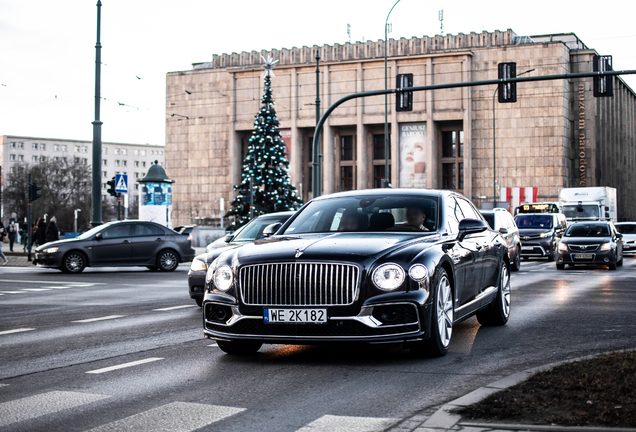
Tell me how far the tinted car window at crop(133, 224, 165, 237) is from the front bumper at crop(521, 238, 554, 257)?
48.7ft

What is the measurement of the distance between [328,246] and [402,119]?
7280 cm

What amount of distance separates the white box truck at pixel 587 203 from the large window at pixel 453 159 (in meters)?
37.7

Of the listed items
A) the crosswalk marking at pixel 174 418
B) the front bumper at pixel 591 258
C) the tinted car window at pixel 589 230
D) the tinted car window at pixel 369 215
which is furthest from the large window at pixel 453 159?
the crosswalk marking at pixel 174 418

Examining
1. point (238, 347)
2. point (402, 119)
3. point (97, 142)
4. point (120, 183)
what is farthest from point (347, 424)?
point (402, 119)

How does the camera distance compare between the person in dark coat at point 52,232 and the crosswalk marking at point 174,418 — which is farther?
the person in dark coat at point 52,232

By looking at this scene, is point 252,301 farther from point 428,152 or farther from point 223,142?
point 223,142

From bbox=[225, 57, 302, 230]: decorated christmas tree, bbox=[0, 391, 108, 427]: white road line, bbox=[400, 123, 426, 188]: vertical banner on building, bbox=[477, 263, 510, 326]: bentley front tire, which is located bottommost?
bbox=[0, 391, 108, 427]: white road line

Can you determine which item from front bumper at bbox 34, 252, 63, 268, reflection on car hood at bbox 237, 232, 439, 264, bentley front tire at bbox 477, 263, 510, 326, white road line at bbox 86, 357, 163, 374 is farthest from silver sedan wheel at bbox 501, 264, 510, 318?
front bumper at bbox 34, 252, 63, 268

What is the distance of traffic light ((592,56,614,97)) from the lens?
24.1 metres

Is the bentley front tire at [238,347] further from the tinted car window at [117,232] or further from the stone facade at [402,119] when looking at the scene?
the stone facade at [402,119]

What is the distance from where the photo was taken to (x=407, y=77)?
26.2 m

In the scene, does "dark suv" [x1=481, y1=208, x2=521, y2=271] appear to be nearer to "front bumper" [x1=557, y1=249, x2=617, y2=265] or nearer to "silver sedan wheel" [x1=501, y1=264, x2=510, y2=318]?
"front bumper" [x1=557, y1=249, x2=617, y2=265]

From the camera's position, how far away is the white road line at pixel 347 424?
494cm

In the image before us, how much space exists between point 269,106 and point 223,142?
132 feet
